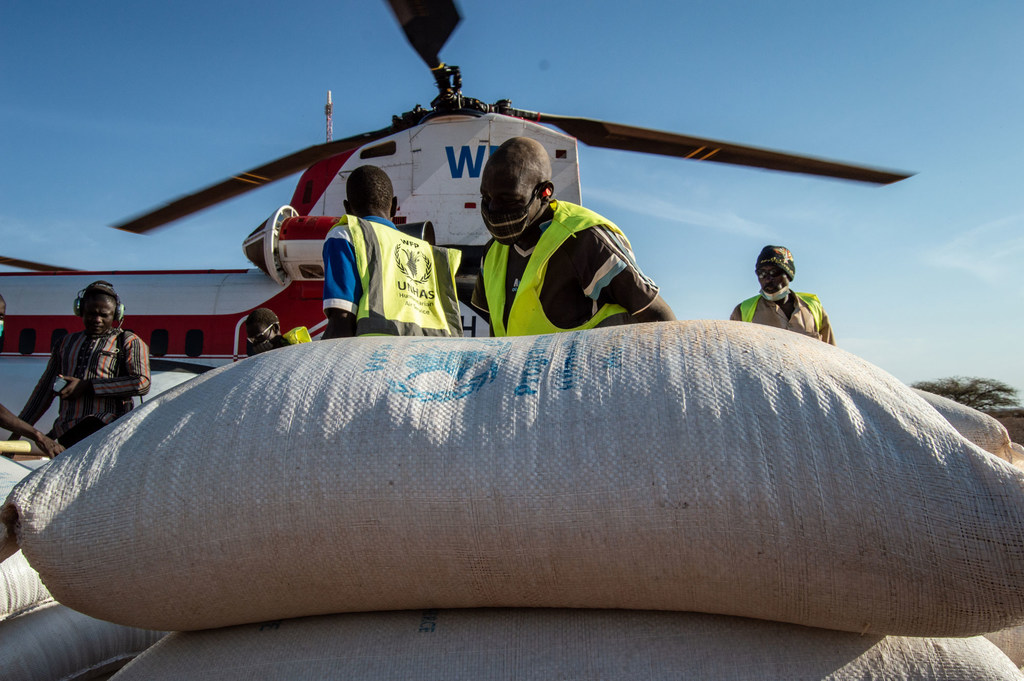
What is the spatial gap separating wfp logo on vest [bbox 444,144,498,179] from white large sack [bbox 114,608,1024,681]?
591cm

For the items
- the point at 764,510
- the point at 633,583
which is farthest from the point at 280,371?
the point at 764,510

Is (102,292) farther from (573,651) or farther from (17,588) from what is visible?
(573,651)

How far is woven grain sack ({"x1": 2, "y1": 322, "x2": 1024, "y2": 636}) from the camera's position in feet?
3.46

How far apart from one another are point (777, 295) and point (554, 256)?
7.72 feet

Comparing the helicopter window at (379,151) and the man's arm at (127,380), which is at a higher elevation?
the helicopter window at (379,151)

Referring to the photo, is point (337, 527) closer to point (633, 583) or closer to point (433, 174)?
point (633, 583)

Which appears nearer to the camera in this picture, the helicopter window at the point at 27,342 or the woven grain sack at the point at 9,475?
the woven grain sack at the point at 9,475

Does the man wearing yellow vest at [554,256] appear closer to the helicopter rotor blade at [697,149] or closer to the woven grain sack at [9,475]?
the woven grain sack at [9,475]

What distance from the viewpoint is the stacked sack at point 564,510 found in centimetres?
106

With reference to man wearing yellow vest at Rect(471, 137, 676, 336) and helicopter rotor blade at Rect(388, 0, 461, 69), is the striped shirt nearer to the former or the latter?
man wearing yellow vest at Rect(471, 137, 676, 336)

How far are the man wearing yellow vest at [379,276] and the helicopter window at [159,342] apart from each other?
5922 millimetres

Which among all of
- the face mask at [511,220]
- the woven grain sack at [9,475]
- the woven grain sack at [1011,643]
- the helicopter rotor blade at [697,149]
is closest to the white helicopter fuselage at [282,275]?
the helicopter rotor blade at [697,149]

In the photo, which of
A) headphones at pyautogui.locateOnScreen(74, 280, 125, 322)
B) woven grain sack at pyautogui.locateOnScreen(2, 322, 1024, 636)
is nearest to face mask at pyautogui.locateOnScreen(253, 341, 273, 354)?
headphones at pyautogui.locateOnScreen(74, 280, 125, 322)

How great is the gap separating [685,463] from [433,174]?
6139 mm
